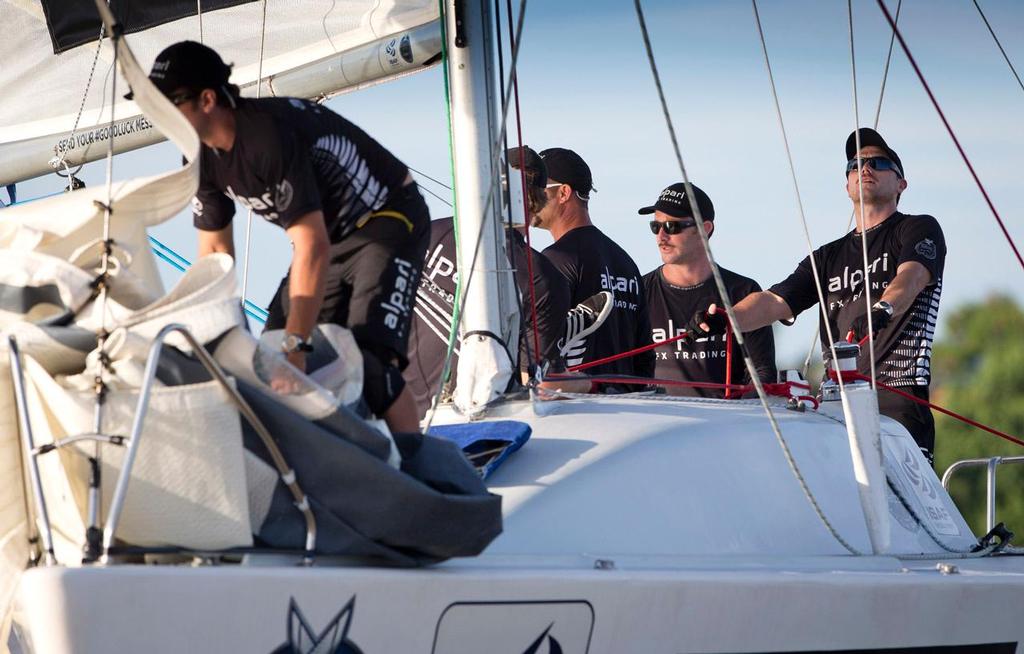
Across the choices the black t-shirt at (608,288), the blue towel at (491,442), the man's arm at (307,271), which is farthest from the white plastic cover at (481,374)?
the black t-shirt at (608,288)

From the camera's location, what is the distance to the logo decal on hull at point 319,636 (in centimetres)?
295

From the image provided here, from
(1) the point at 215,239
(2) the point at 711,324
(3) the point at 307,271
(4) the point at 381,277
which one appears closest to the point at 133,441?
(3) the point at 307,271

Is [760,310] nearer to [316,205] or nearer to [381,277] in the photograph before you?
[381,277]

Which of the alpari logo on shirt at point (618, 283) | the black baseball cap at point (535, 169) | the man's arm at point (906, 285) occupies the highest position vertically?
the black baseball cap at point (535, 169)

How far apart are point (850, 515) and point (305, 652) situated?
197 cm

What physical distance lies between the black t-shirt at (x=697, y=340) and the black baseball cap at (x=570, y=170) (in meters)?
0.77

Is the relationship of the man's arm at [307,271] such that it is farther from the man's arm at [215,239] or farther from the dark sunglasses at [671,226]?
A: the dark sunglasses at [671,226]

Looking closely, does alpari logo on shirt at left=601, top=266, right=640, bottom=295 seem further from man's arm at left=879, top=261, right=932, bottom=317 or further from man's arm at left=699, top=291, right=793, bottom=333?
man's arm at left=879, top=261, right=932, bottom=317

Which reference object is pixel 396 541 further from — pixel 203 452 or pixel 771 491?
pixel 771 491

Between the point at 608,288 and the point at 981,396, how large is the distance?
99.7 feet

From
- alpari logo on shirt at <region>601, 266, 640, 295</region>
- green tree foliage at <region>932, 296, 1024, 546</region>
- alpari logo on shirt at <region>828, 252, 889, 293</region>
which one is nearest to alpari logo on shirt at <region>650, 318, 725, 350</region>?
alpari logo on shirt at <region>601, 266, 640, 295</region>

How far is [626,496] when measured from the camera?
3.93 m

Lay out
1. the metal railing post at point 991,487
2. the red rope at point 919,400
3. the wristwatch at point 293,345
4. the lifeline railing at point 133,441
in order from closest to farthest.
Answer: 1. the lifeline railing at point 133,441
2. the wristwatch at point 293,345
3. the red rope at point 919,400
4. the metal railing post at point 991,487

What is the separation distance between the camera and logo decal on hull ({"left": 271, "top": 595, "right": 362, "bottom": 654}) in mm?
2945
